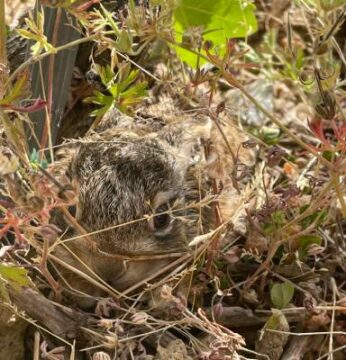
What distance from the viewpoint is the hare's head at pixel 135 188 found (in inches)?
105

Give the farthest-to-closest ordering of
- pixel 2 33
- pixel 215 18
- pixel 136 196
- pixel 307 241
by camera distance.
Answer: pixel 215 18 → pixel 307 241 → pixel 136 196 → pixel 2 33

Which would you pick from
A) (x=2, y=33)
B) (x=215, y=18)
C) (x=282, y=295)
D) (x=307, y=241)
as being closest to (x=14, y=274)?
(x=2, y=33)

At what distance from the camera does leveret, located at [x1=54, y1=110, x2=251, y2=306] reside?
8.67 ft

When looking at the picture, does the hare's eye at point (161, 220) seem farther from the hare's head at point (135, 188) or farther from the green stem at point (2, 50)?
the green stem at point (2, 50)

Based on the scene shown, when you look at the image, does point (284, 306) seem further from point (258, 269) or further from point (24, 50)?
point (24, 50)

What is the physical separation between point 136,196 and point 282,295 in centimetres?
62

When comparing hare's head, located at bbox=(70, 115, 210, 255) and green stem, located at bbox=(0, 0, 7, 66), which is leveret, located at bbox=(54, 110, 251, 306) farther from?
green stem, located at bbox=(0, 0, 7, 66)

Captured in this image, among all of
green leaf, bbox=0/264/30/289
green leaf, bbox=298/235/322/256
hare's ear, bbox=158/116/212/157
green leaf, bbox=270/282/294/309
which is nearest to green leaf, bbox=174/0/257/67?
hare's ear, bbox=158/116/212/157

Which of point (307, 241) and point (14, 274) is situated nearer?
point (14, 274)

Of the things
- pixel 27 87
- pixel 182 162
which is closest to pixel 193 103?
pixel 182 162

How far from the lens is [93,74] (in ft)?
9.98

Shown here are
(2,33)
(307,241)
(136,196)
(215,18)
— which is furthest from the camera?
(215,18)

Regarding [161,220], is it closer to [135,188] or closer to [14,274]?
[135,188]

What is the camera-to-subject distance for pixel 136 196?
8.87ft
